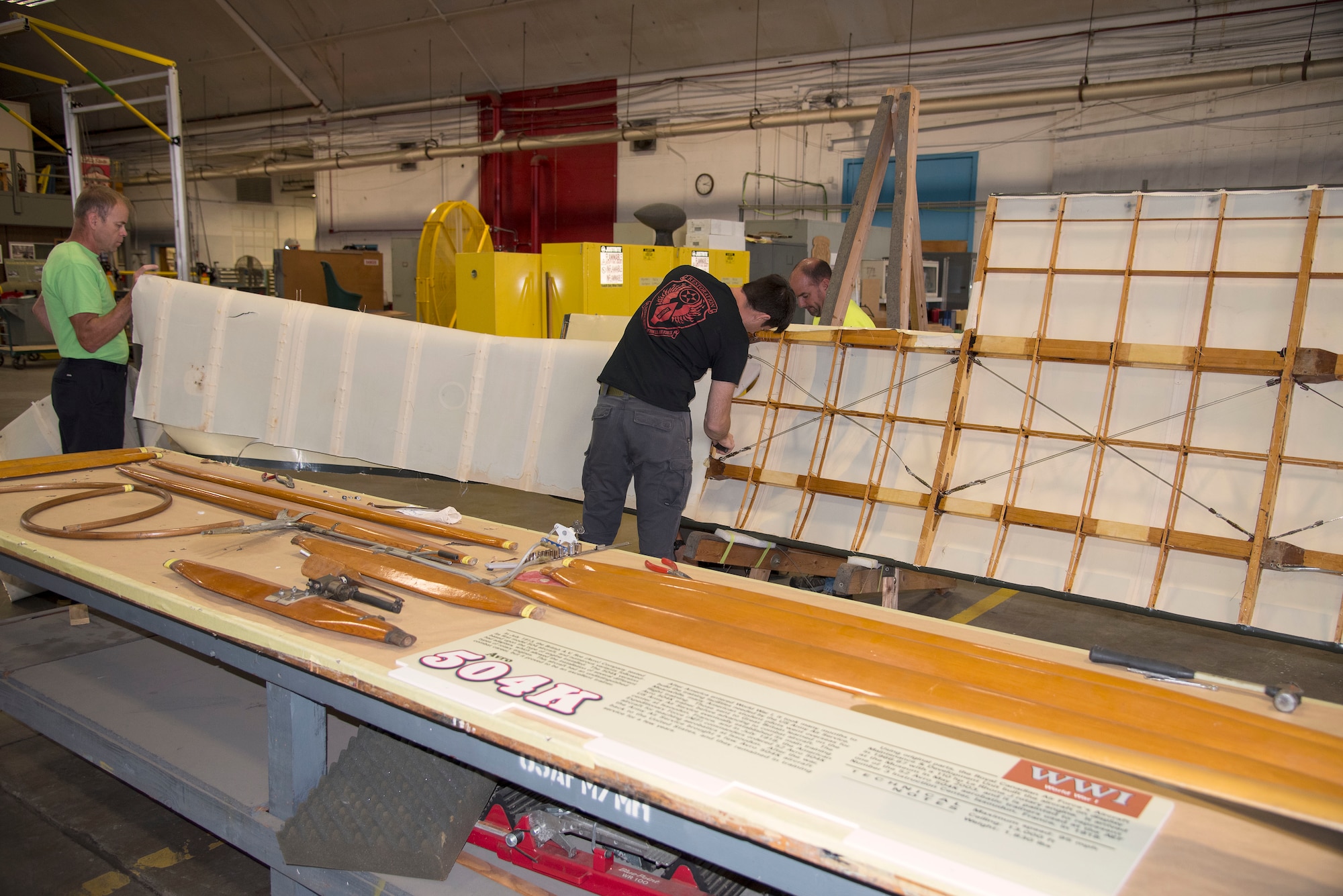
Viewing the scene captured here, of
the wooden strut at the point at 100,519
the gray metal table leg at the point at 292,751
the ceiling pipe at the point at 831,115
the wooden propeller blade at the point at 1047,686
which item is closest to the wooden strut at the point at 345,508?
the wooden strut at the point at 100,519

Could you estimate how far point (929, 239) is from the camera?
38.9 ft

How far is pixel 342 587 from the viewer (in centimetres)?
202

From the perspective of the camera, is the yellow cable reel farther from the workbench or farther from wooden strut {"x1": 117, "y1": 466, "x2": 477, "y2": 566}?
the workbench

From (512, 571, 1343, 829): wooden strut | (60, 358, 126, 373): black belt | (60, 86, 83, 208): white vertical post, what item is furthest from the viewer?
(60, 86, 83, 208): white vertical post

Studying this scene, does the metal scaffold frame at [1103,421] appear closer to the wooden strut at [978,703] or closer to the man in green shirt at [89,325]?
the wooden strut at [978,703]

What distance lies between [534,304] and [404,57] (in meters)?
9.93

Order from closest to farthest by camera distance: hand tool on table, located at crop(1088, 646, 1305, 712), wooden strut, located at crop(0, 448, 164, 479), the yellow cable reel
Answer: hand tool on table, located at crop(1088, 646, 1305, 712), wooden strut, located at crop(0, 448, 164, 479), the yellow cable reel

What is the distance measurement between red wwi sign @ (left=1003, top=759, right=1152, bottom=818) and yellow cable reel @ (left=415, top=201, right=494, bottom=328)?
29.9ft

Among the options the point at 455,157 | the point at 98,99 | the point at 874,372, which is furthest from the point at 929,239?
the point at 98,99

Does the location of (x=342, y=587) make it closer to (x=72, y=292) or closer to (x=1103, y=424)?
(x=72, y=292)

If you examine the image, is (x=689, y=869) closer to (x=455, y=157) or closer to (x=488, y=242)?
(x=488, y=242)

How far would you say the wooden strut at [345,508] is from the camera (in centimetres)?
260

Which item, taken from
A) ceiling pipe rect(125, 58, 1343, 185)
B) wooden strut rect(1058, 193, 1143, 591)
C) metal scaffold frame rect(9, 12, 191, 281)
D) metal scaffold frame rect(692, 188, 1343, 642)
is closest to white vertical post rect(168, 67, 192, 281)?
metal scaffold frame rect(9, 12, 191, 281)

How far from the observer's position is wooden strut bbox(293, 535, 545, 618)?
203 cm
